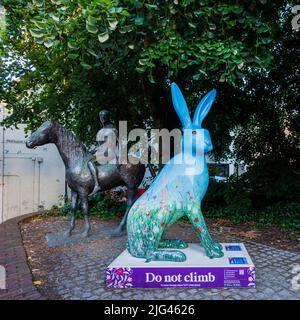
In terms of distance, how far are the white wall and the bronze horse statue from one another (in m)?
5.16

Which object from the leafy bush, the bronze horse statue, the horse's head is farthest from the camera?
the leafy bush

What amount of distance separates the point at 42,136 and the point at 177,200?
3.14 meters

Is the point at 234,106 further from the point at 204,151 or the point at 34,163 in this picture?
the point at 34,163

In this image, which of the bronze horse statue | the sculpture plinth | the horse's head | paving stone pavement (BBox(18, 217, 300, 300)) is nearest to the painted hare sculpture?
the sculpture plinth

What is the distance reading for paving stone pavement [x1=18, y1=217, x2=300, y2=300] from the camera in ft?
11.0

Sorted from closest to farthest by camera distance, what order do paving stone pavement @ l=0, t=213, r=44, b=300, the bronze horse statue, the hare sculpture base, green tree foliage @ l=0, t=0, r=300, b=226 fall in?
paving stone pavement @ l=0, t=213, r=44, b=300, the hare sculpture base, the bronze horse statue, green tree foliage @ l=0, t=0, r=300, b=226

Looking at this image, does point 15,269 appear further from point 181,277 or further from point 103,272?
point 181,277

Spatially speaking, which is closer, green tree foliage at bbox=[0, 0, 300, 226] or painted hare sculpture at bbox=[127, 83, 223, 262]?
painted hare sculpture at bbox=[127, 83, 223, 262]

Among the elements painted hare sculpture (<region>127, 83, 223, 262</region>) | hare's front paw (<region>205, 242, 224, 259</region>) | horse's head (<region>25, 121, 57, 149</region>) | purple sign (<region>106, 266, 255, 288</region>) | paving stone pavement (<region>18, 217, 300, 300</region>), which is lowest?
paving stone pavement (<region>18, 217, 300, 300</region>)

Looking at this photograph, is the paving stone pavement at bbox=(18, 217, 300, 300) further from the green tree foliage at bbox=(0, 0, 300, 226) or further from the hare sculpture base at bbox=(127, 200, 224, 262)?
the green tree foliage at bbox=(0, 0, 300, 226)

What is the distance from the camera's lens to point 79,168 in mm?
5766

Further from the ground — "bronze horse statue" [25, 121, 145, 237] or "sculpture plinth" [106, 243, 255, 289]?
"bronze horse statue" [25, 121, 145, 237]

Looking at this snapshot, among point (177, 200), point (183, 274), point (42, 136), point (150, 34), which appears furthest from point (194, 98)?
point (183, 274)
